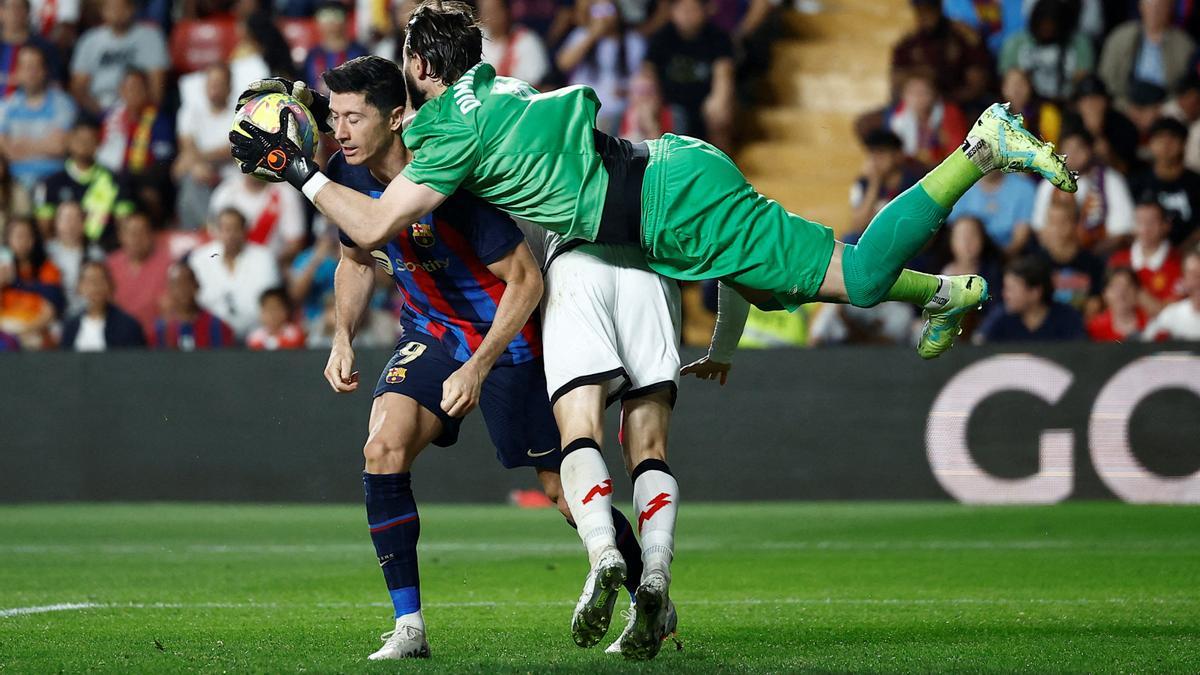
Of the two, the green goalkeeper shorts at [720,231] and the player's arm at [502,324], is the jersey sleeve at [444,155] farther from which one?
the green goalkeeper shorts at [720,231]

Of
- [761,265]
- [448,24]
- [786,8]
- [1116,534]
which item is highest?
[786,8]

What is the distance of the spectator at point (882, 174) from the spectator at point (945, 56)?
2.90 feet

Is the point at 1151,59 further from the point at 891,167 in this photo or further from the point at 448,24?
the point at 448,24

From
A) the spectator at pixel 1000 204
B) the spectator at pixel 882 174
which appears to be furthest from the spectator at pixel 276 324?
the spectator at pixel 1000 204

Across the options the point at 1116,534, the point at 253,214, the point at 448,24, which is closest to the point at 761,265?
the point at 448,24

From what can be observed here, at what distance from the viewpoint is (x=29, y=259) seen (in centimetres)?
1346

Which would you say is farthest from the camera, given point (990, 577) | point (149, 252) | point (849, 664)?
point (149, 252)

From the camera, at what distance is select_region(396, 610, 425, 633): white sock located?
16.8ft

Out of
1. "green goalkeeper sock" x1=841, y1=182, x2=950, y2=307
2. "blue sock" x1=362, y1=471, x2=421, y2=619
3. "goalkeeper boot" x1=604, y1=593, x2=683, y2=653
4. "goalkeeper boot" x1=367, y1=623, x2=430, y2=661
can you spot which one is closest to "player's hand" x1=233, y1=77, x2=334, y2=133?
"blue sock" x1=362, y1=471, x2=421, y2=619

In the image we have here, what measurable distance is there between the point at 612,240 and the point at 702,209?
0.31 metres

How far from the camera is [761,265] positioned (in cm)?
532

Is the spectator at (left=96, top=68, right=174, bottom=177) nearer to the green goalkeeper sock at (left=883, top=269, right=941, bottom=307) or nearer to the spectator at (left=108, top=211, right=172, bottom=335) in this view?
the spectator at (left=108, top=211, right=172, bottom=335)

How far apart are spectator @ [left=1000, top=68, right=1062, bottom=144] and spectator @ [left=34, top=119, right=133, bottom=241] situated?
7.47 metres

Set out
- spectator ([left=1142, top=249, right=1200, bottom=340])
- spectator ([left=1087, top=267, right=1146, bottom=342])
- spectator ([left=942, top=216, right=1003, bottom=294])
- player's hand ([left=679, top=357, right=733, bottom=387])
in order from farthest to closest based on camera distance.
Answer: spectator ([left=942, top=216, right=1003, bottom=294]) → spectator ([left=1087, top=267, right=1146, bottom=342]) → spectator ([left=1142, top=249, right=1200, bottom=340]) → player's hand ([left=679, top=357, right=733, bottom=387])
